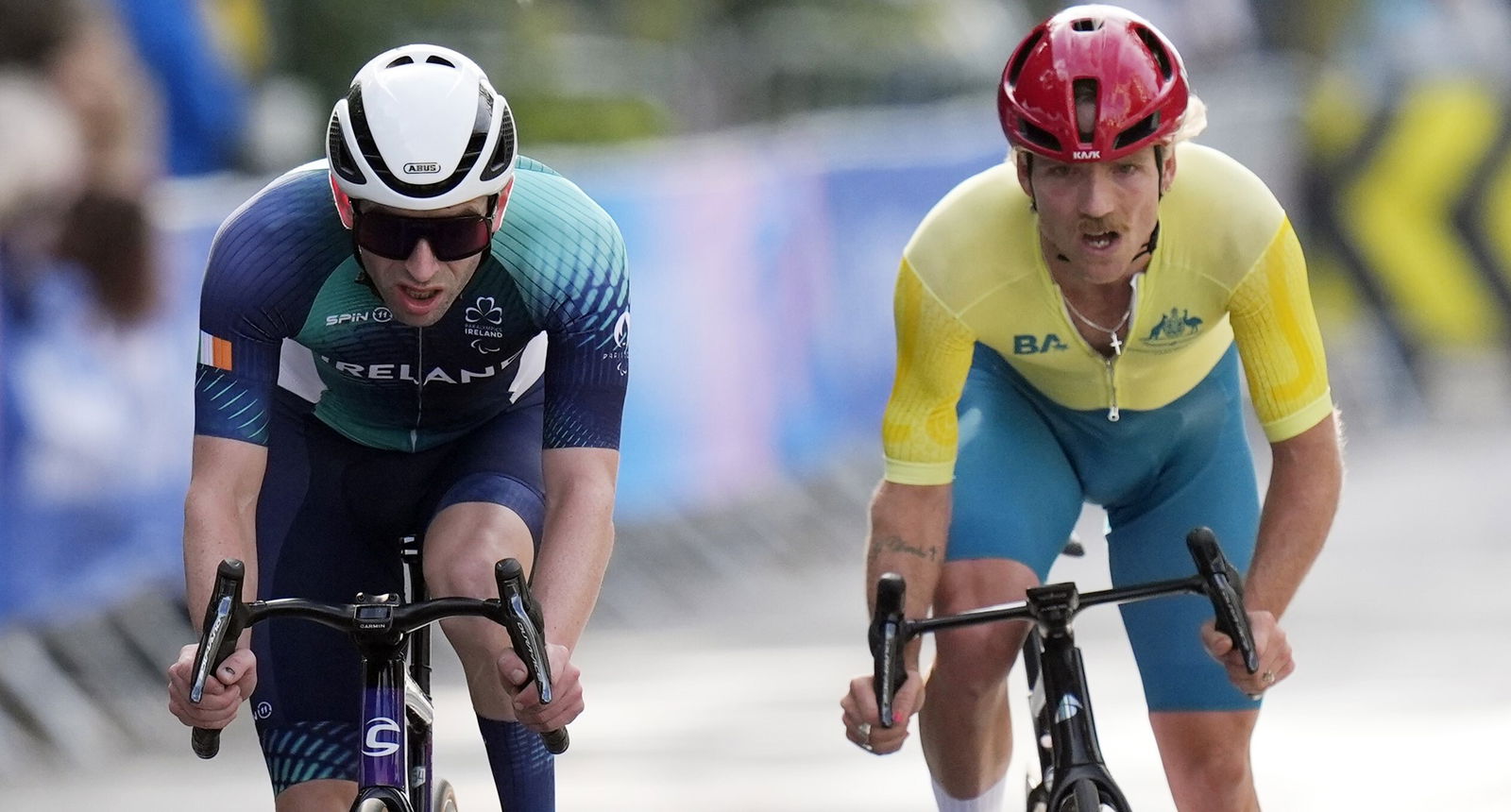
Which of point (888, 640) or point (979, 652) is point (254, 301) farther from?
point (979, 652)

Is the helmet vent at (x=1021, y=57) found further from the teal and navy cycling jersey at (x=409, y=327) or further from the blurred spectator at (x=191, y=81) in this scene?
the blurred spectator at (x=191, y=81)

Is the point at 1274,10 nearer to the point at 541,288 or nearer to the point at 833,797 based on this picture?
the point at 833,797

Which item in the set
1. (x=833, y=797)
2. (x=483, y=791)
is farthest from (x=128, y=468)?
(x=833, y=797)

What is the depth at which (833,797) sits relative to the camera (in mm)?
9102

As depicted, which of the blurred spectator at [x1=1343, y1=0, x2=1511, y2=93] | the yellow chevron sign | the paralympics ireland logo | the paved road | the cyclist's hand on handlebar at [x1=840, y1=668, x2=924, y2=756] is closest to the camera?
the cyclist's hand on handlebar at [x1=840, y1=668, x2=924, y2=756]

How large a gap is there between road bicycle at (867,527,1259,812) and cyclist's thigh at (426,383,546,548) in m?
0.85

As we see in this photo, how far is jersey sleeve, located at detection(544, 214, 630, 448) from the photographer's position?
210 inches

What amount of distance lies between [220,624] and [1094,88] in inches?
78.6

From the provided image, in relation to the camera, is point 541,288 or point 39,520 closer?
point 541,288

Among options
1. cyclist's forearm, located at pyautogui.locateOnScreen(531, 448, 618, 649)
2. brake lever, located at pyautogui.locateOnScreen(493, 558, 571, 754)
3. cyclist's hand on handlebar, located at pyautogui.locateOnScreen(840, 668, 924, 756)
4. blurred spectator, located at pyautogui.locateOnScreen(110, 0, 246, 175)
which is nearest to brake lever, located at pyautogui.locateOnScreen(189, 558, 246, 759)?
brake lever, located at pyautogui.locateOnScreen(493, 558, 571, 754)

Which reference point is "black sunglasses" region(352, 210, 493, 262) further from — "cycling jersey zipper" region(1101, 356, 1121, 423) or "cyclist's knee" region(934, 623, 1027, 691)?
"cycling jersey zipper" region(1101, 356, 1121, 423)

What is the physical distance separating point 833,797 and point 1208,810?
3.24 meters

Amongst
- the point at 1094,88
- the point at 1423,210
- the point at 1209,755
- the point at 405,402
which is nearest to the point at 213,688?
the point at 405,402

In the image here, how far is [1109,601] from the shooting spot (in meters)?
5.02
